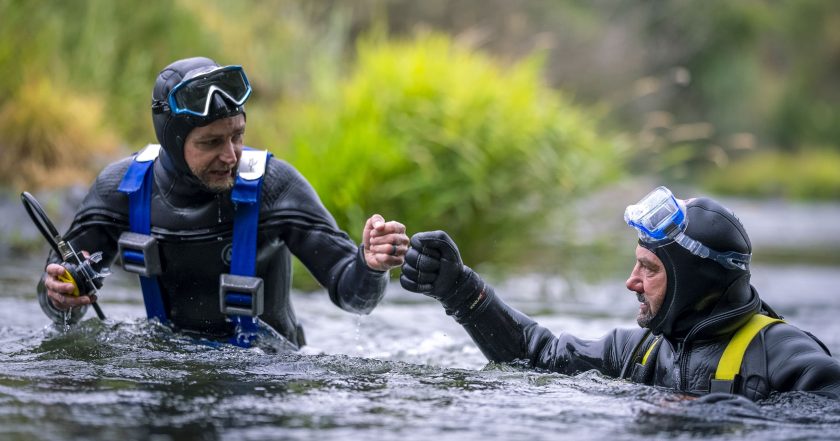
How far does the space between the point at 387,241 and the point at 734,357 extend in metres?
1.44

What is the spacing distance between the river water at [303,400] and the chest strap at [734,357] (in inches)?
5.8

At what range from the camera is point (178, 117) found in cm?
459

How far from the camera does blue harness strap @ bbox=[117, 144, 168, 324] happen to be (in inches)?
188

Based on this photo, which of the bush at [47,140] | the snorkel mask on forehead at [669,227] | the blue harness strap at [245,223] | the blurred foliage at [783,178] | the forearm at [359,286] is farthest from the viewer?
the blurred foliage at [783,178]

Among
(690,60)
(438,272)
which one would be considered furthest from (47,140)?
(690,60)

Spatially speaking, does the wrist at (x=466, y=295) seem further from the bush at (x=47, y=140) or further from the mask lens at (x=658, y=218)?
the bush at (x=47, y=140)

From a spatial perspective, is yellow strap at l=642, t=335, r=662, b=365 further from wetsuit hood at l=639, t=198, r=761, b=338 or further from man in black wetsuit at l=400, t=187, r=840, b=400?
wetsuit hood at l=639, t=198, r=761, b=338

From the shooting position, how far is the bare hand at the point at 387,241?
14.3 ft

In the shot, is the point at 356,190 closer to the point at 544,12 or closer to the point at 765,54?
the point at 544,12

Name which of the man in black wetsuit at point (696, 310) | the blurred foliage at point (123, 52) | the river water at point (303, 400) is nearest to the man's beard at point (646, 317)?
the man in black wetsuit at point (696, 310)

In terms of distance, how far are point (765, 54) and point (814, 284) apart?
154ft

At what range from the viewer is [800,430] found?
3490 millimetres

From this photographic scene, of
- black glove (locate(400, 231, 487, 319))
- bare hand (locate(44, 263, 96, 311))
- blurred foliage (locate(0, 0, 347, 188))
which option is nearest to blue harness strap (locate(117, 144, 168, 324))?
bare hand (locate(44, 263, 96, 311))

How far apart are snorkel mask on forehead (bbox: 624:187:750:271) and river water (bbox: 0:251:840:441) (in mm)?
532
